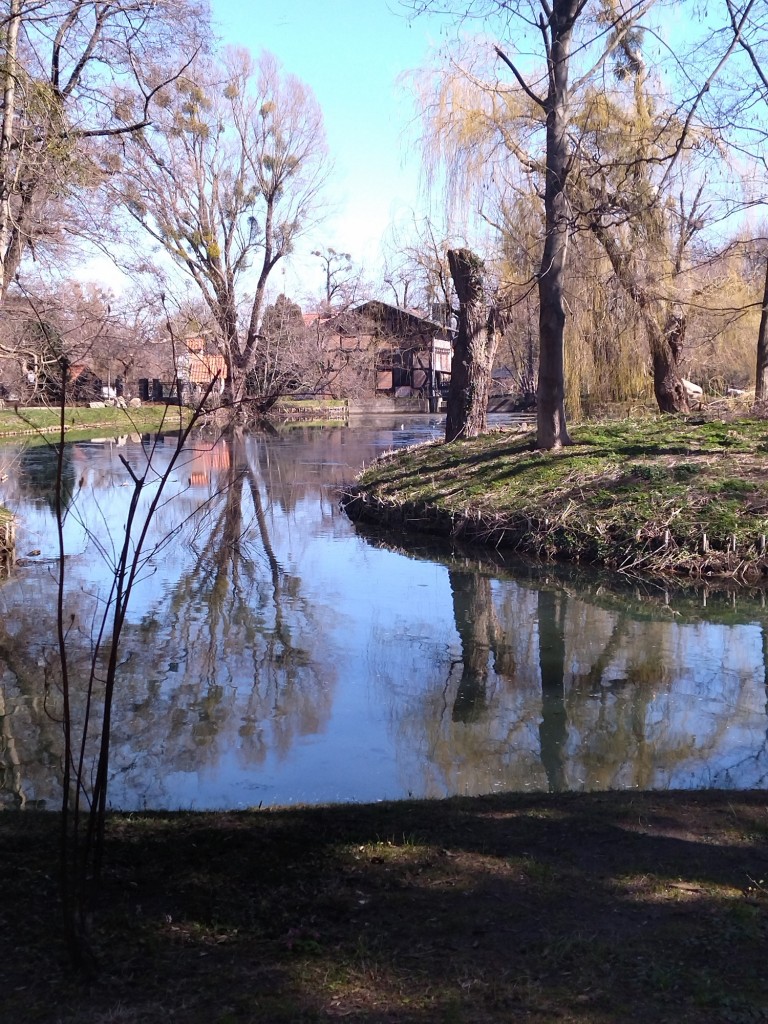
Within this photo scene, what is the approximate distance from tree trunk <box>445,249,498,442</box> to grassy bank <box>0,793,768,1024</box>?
56.6 ft

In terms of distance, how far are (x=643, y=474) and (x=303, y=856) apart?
11603mm

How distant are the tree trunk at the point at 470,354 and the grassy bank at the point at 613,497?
2295 millimetres

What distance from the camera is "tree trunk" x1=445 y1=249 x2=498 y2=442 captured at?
21.0m

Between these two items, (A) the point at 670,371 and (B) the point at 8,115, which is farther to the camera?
(A) the point at 670,371

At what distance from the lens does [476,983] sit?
3.07 m

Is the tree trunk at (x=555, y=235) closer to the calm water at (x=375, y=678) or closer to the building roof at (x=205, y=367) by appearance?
the calm water at (x=375, y=678)

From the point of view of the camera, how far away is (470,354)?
21562mm

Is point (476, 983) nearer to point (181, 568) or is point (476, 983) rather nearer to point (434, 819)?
point (434, 819)

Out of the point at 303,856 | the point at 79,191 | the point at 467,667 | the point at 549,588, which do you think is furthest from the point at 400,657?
the point at 79,191

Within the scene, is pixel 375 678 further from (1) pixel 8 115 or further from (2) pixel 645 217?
(2) pixel 645 217

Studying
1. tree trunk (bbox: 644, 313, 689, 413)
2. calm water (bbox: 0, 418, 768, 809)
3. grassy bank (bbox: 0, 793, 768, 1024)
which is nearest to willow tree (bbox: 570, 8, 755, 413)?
tree trunk (bbox: 644, 313, 689, 413)

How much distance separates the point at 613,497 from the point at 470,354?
814 centimetres

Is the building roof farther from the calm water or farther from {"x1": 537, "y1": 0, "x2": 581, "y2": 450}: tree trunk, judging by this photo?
{"x1": 537, "y1": 0, "x2": 581, "y2": 450}: tree trunk

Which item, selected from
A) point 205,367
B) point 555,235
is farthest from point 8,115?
point 555,235
